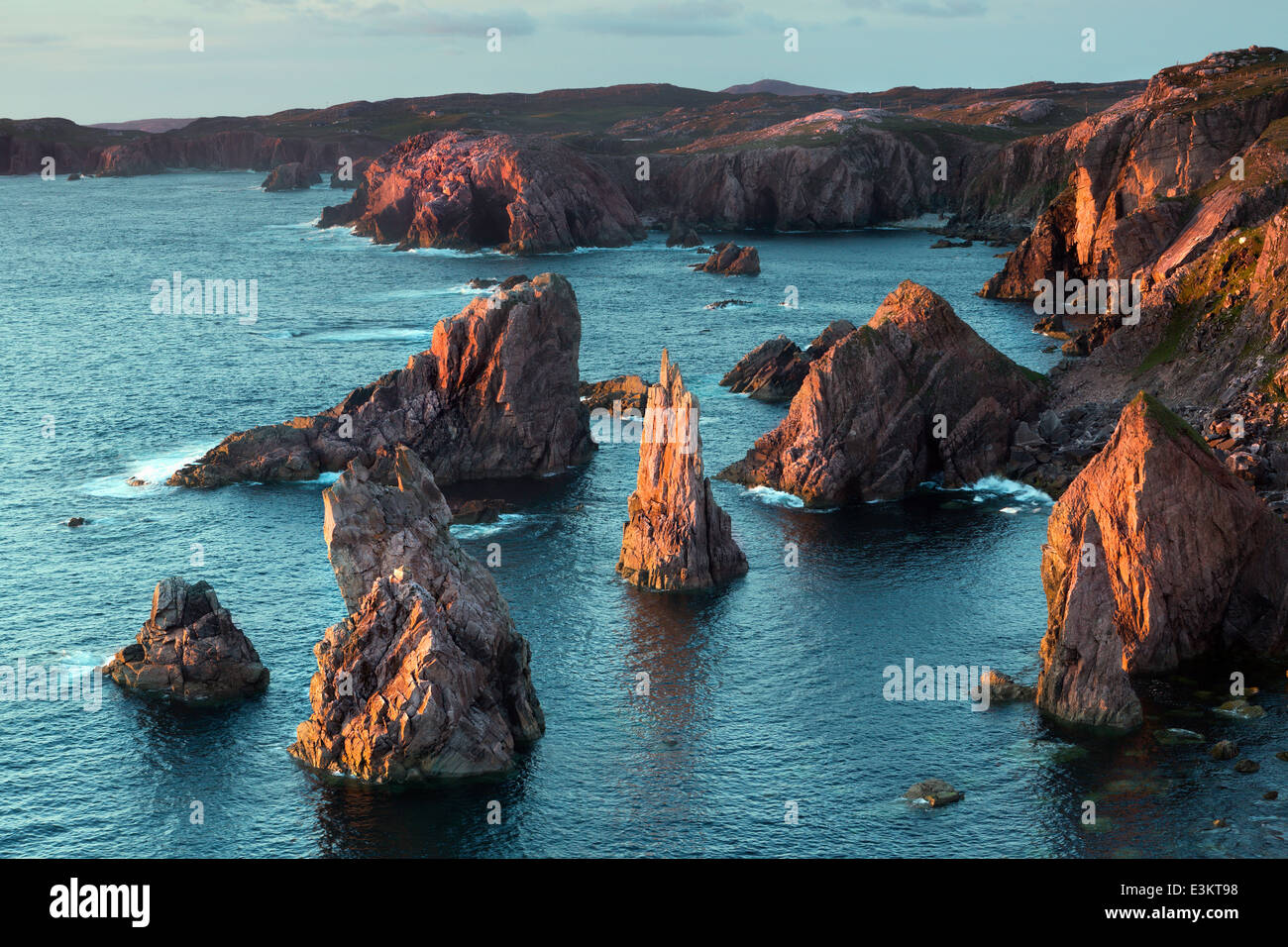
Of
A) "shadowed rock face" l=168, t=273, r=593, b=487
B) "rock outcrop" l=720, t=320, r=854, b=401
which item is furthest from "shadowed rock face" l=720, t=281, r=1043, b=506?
"rock outcrop" l=720, t=320, r=854, b=401

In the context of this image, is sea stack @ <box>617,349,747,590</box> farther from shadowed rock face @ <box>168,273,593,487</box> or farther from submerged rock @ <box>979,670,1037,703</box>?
shadowed rock face @ <box>168,273,593,487</box>

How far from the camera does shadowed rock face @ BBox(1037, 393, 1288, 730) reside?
9438 centimetres

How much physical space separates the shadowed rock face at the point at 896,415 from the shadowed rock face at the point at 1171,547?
3966cm

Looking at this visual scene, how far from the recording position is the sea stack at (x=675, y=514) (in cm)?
11288

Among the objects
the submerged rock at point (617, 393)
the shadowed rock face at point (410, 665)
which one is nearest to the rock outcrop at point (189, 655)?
the shadowed rock face at point (410, 665)

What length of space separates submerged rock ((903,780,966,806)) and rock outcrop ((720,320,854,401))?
101387 mm

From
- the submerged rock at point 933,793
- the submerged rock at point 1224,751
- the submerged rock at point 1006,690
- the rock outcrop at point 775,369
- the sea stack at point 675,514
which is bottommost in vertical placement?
the submerged rock at point 933,793

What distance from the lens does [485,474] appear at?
146 metres

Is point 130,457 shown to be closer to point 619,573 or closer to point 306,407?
point 306,407

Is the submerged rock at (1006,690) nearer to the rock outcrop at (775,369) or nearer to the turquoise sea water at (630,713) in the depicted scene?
the turquoise sea water at (630,713)

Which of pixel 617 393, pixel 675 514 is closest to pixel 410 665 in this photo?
pixel 675 514

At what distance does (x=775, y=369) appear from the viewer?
590ft

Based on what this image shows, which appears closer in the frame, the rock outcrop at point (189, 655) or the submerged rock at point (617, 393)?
the rock outcrop at point (189, 655)

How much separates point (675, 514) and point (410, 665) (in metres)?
36.9
